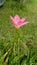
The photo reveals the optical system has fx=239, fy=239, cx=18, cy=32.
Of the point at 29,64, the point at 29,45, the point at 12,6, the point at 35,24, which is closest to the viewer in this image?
the point at 29,64

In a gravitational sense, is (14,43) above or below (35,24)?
above

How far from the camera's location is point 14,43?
209cm

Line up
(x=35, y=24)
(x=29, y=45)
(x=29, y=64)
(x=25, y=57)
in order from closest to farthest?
(x=29, y=64)
(x=25, y=57)
(x=29, y=45)
(x=35, y=24)

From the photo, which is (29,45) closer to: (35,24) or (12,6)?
(35,24)

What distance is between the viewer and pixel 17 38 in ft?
7.10

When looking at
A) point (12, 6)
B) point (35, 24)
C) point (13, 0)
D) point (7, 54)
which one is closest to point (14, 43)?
point (7, 54)

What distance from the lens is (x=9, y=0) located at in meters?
3.10

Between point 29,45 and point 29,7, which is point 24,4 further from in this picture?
point 29,45

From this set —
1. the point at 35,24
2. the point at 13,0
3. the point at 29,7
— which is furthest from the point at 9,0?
the point at 35,24

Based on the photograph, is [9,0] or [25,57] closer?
[25,57]

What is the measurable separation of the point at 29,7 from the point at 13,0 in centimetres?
25

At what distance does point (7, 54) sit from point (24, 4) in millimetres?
1162

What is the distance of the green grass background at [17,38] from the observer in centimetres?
203

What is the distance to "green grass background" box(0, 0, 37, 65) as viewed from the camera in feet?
6.67
